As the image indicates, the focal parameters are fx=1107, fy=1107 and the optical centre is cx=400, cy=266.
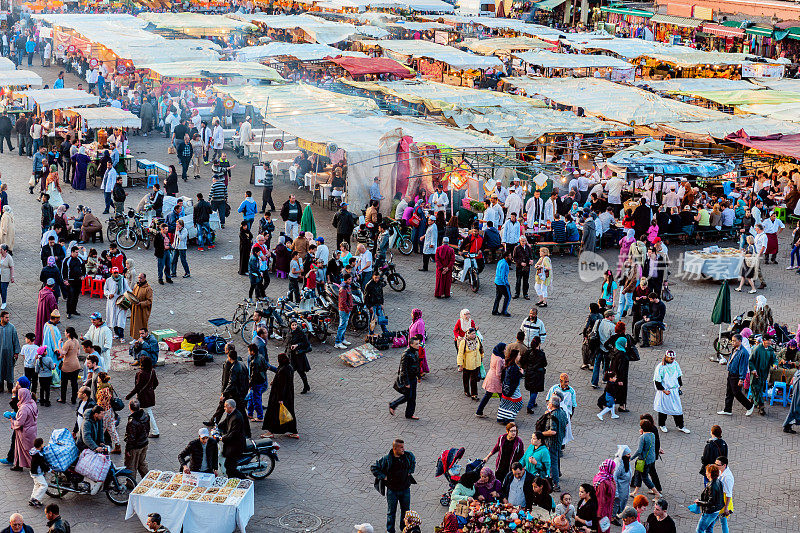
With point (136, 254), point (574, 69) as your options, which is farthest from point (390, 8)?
point (136, 254)

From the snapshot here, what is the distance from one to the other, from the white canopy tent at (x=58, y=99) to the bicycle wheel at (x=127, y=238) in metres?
9.07

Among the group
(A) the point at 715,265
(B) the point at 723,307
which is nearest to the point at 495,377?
(B) the point at 723,307

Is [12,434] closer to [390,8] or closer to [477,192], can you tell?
[477,192]

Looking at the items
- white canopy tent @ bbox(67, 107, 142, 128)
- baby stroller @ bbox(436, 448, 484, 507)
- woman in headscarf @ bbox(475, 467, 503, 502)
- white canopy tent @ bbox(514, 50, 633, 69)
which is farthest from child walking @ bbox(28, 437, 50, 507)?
white canopy tent @ bbox(514, 50, 633, 69)

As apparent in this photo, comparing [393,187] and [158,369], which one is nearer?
[158,369]

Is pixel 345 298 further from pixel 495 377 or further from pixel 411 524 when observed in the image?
pixel 411 524

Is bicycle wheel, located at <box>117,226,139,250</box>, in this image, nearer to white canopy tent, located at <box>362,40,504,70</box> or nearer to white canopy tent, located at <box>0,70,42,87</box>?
white canopy tent, located at <box>0,70,42,87</box>

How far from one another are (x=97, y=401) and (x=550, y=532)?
5911mm

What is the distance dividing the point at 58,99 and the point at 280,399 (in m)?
19.0

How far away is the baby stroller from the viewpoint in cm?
1253

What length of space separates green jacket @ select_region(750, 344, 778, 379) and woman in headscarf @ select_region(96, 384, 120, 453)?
28.8 feet

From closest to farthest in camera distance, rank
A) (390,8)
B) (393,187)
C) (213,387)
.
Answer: (213,387)
(393,187)
(390,8)

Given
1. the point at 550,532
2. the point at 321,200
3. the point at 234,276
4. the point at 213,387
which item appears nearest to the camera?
the point at 550,532

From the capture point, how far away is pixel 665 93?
35156 mm
